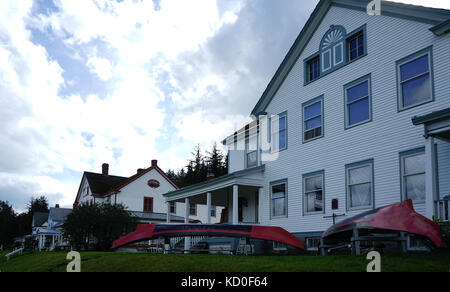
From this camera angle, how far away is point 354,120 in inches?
675

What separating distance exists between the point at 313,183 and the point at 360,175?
255 cm

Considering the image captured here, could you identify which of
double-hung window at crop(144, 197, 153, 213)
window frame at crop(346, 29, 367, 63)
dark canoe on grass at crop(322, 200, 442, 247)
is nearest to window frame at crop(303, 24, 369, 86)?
window frame at crop(346, 29, 367, 63)

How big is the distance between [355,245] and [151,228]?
7302mm

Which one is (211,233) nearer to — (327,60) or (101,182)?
(327,60)

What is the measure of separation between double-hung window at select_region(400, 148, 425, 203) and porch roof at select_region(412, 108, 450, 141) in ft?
5.63

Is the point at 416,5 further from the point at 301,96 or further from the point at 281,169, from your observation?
the point at 281,169

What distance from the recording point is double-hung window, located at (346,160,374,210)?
631 inches

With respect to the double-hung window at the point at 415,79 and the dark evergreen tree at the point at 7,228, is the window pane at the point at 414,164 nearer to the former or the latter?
the double-hung window at the point at 415,79

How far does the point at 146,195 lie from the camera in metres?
45.5

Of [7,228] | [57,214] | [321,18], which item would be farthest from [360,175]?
[7,228]

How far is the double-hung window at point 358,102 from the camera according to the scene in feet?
54.7

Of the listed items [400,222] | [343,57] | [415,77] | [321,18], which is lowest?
[400,222]

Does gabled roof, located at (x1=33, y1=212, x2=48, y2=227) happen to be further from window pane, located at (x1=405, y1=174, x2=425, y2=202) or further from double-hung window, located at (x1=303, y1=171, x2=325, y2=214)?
window pane, located at (x1=405, y1=174, x2=425, y2=202)
